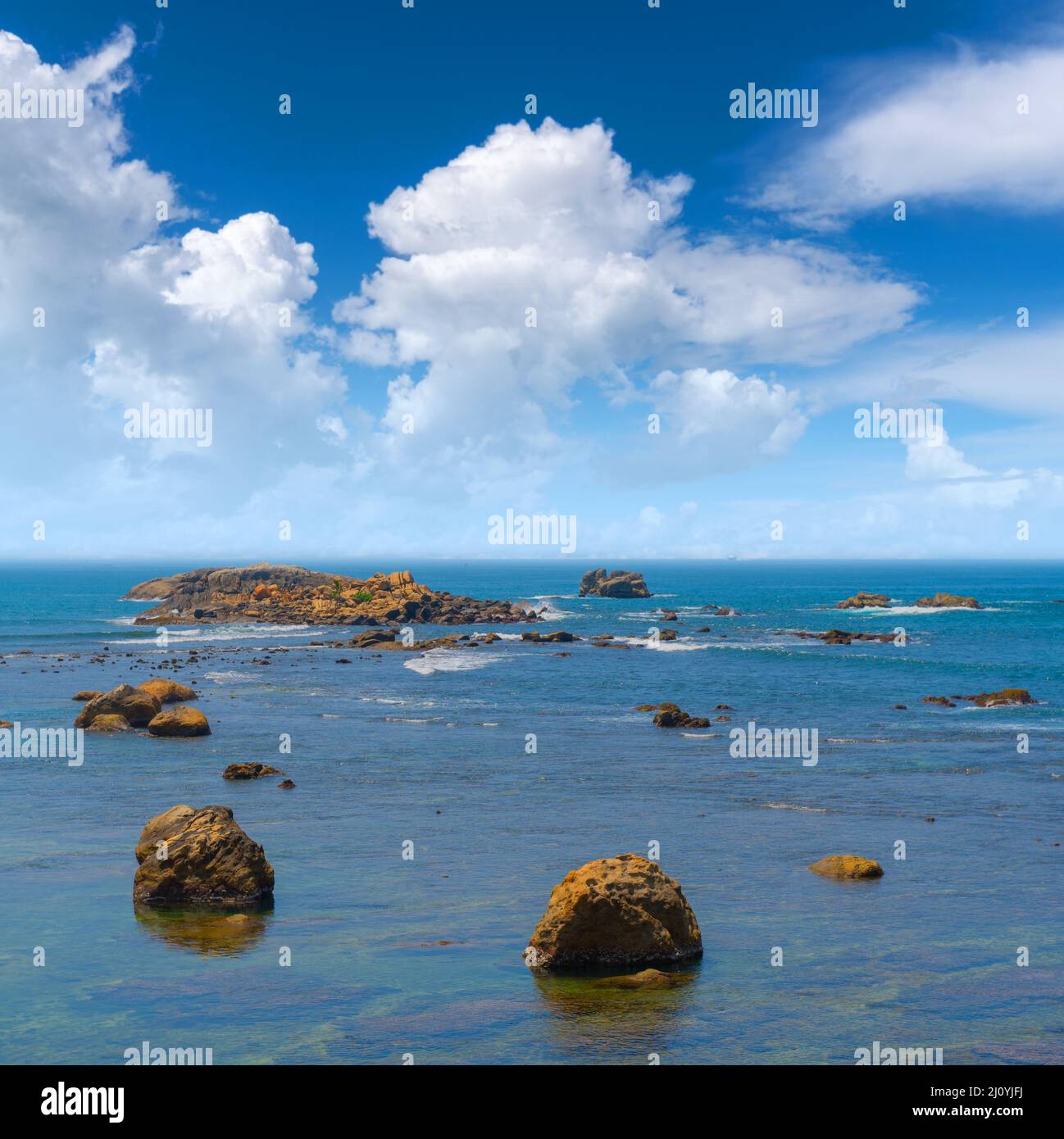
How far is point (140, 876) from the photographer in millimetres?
23094

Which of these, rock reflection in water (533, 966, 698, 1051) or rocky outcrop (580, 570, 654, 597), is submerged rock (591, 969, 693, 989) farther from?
rocky outcrop (580, 570, 654, 597)

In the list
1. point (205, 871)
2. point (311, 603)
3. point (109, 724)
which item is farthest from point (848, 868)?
point (311, 603)

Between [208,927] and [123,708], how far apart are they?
31.9m

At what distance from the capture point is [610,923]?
18891 mm

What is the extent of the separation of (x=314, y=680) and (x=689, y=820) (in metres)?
44.5

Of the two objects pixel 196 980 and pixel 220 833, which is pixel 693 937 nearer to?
pixel 196 980

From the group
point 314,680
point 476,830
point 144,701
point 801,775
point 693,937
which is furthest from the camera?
point 314,680

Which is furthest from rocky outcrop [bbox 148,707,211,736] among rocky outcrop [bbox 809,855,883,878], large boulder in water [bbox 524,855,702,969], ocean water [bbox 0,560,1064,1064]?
large boulder in water [bbox 524,855,702,969]

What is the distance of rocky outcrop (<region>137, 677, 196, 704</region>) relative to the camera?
194 feet

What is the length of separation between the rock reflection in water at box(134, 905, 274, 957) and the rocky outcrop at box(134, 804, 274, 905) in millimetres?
336

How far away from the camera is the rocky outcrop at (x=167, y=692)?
59.2 metres

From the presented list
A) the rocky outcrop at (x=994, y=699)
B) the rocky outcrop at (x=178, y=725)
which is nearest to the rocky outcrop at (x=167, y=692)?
the rocky outcrop at (x=178, y=725)

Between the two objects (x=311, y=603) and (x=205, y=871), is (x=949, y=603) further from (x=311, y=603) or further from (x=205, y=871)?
(x=205, y=871)
